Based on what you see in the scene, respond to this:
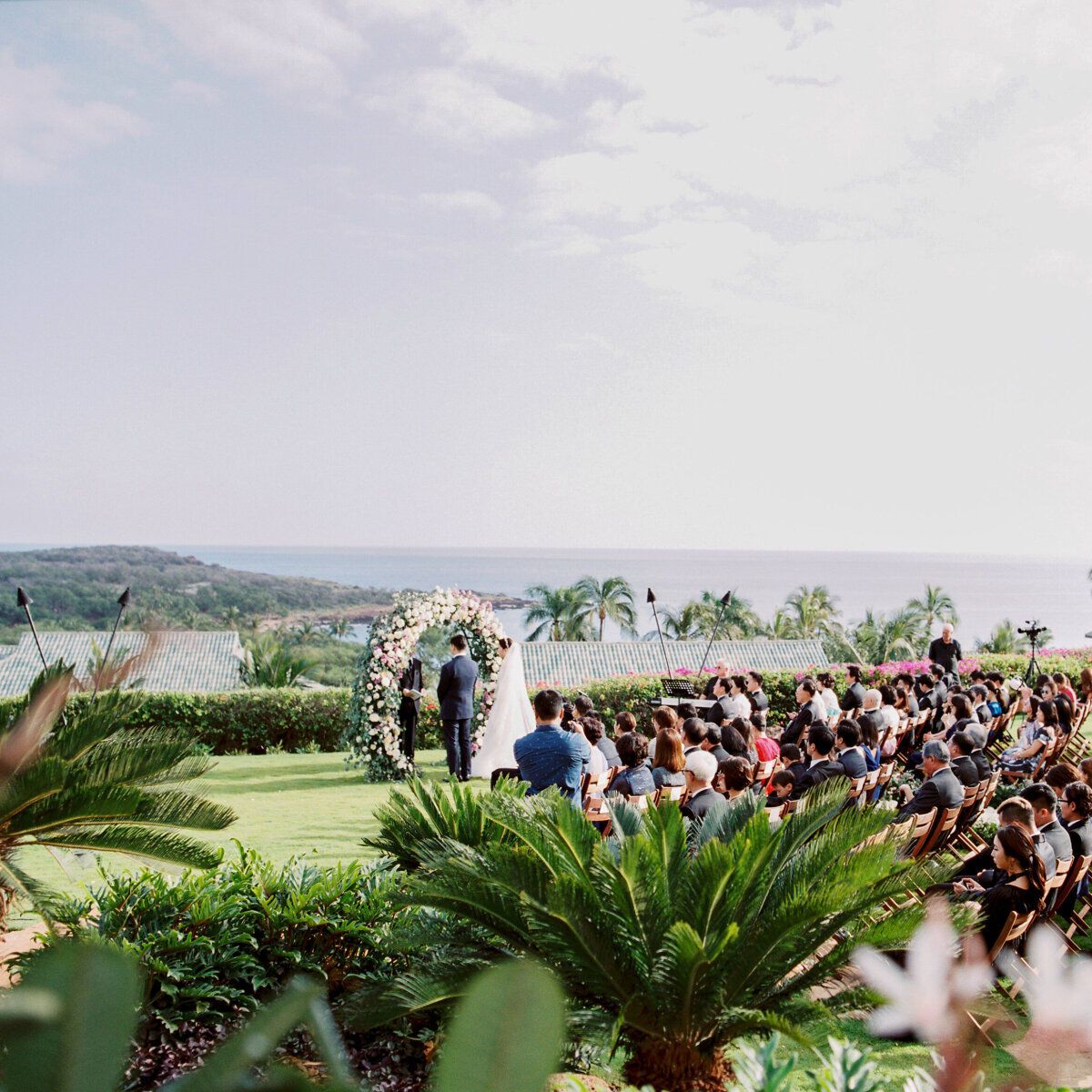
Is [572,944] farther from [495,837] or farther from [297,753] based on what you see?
[297,753]

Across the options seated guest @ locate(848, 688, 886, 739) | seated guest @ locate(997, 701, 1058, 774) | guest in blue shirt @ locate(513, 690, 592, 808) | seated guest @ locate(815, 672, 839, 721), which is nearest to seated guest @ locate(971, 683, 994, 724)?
seated guest @ locate(997, 701, 1058, 774)

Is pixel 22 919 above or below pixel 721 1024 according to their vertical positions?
below

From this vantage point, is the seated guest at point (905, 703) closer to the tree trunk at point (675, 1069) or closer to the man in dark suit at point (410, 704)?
the man in dark suit at point (410, 704)

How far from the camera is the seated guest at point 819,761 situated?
30.0 feet

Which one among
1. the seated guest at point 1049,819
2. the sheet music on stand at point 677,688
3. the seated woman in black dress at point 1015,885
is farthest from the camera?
the sheet music on stand at point 677,688

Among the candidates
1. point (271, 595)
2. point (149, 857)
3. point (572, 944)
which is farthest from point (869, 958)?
point (271, 595)

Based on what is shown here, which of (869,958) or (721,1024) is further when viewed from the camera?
(721,1024)

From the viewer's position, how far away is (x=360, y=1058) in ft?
17.1

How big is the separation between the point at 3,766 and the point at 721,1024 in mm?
3390

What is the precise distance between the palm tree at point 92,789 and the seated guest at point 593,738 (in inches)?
161

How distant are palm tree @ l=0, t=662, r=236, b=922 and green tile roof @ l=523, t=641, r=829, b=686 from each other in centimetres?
2847

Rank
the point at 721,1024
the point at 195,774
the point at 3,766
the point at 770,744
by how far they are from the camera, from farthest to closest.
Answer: the point at 770,744
the point at 195,774
the point at 721,1024
the point at 3,766

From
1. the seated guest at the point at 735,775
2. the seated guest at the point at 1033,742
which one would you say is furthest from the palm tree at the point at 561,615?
the seated guest at the point at 735,775

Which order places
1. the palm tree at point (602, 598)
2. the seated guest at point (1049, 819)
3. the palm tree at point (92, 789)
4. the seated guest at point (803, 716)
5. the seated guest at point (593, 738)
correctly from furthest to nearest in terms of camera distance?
the palm tree at point (602, 598) → the seated guest at point (803, 716) → the seated guest at point (593, 738) → the seated guest at point (1049, 819) → the palm tree at point (92, 789)
